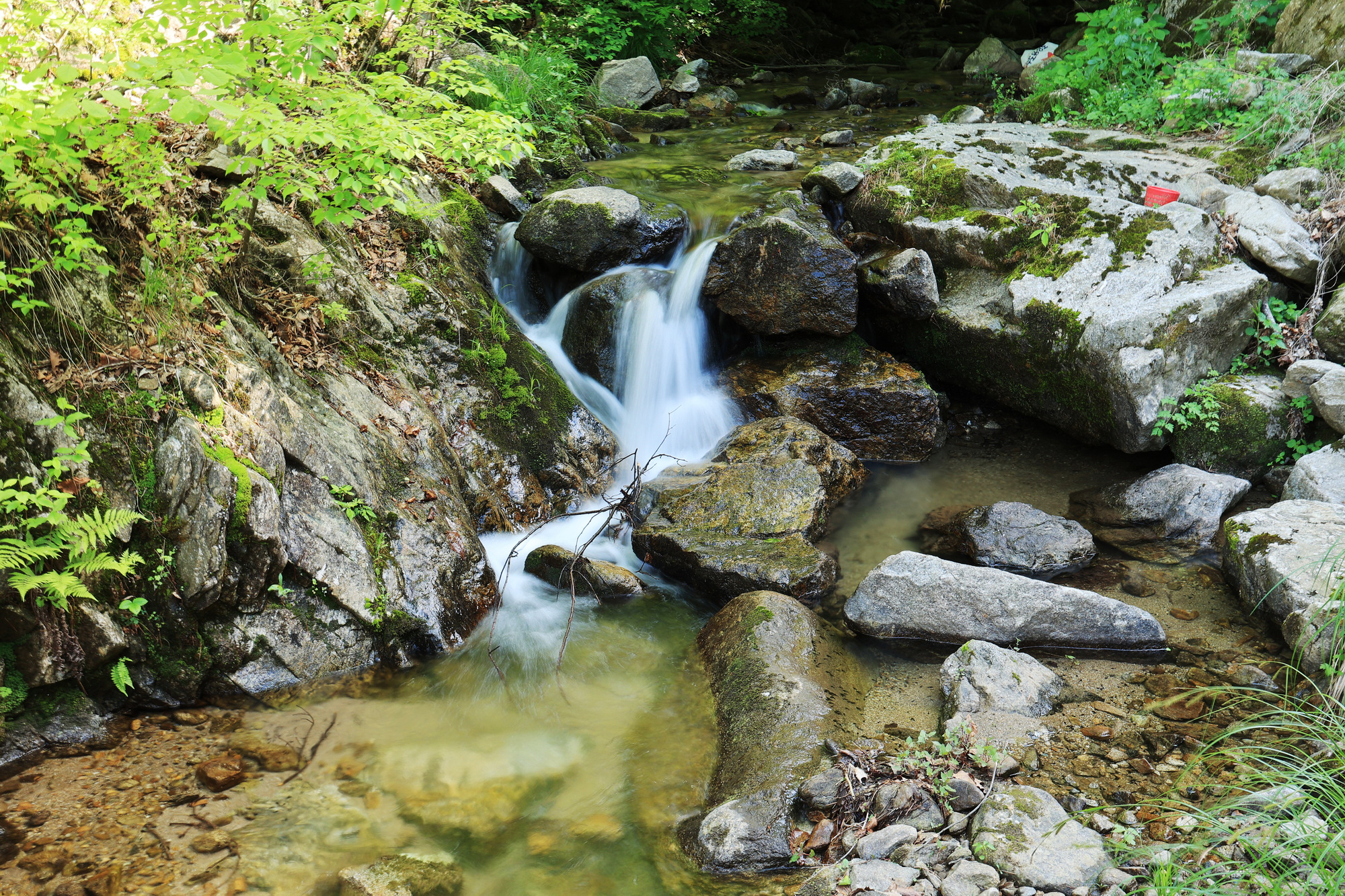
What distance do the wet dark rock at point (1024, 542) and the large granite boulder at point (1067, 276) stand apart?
1.35 m

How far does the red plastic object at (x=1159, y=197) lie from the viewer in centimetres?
690

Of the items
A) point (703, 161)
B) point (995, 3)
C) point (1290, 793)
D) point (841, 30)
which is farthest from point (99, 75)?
point (995, 3)

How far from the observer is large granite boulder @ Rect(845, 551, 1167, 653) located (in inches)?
180

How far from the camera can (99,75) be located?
351 cm

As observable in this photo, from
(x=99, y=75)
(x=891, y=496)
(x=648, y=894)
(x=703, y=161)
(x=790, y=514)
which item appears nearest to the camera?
(x=648, y=894)

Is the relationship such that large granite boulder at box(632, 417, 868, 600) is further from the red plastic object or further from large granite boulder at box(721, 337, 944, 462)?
the red plastic object

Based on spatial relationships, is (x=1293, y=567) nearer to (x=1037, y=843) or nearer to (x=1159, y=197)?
(x=1037, y=843)

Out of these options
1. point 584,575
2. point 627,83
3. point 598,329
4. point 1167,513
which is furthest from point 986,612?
point 627,83

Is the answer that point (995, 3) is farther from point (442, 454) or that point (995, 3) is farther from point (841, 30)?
point (442, 454)

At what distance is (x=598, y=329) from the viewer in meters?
7.52

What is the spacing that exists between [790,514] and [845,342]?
2.51m

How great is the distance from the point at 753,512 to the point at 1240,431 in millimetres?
3862

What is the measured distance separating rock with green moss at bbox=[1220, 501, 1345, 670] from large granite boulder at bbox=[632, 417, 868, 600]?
2.51 m

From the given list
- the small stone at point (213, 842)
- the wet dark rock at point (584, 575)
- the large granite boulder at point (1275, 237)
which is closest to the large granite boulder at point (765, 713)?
the wet dark rock at point (584, 575)
